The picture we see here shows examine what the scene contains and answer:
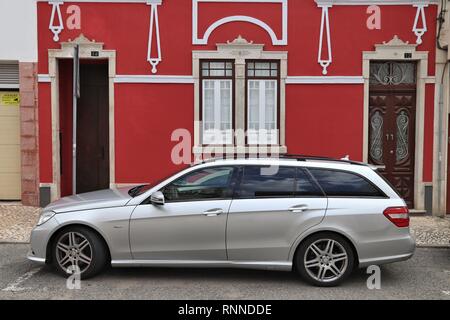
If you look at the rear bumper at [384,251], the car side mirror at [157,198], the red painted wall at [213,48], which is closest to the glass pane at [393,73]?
the red painted wall at [213,48]

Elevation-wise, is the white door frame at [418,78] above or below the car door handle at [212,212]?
above

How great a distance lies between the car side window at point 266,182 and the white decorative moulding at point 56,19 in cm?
634

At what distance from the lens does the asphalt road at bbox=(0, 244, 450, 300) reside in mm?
5496

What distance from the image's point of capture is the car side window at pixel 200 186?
234 inches

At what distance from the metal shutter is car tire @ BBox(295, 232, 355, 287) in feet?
25.7

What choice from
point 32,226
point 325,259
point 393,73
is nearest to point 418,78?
point 393,73

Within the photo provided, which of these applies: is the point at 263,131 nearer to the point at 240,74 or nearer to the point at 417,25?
the point at 240,74

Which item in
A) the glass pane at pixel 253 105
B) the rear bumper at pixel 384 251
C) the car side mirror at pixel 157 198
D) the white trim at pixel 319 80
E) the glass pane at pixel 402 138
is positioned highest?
the white trim at pixel 319 80

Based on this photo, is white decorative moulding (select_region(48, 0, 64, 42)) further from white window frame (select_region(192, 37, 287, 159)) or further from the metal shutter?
white window frame (select_region(192, 37, 287, 159))

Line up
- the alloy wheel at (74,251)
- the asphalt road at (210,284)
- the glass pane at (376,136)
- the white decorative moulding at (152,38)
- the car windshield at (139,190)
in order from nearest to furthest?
the asphalt road at (210,284)
the alloy wheel at (74,251)
the car windshield at (139,190)
the white decorative moulding at (152,38)
the glass pane at (376,136)

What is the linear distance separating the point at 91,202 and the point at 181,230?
1169 millimetres

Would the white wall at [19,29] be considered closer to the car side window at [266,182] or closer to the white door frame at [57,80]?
the white door frame at [57,80]

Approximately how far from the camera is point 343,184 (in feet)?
19.7
